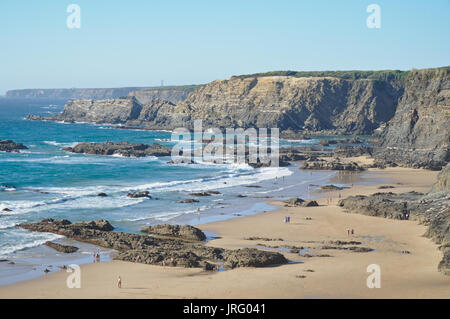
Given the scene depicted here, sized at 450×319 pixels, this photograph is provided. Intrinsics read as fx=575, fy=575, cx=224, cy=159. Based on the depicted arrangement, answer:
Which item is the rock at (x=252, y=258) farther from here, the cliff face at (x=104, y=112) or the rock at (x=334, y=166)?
the cliff face at (x=104, y=112)

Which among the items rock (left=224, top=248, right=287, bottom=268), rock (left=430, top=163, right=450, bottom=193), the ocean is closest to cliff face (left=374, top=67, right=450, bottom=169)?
the ocean

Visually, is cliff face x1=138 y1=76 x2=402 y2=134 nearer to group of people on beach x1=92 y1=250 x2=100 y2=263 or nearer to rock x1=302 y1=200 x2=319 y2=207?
rock x1=302 y1=200 x2=319 y2=207

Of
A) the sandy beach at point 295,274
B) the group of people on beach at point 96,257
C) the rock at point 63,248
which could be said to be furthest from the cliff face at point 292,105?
the group of people on beach at point 96,257

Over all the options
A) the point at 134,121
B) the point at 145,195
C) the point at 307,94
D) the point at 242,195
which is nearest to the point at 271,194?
the point at 242,195

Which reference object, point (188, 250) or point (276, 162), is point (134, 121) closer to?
point (276, 162)

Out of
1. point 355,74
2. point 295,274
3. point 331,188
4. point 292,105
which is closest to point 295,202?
point 331,188

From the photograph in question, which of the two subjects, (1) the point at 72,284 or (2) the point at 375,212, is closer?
(1) the point at 72,284
